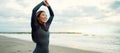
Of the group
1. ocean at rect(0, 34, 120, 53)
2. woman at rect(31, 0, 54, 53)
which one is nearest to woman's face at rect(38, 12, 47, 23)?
woman at rect(31, 0, 54, 53)

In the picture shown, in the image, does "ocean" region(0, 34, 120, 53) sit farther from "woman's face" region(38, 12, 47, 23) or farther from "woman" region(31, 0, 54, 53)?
"woman's face" region(38, 12, 47, 23)

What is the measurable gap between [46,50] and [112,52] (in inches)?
417

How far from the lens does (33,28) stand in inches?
256

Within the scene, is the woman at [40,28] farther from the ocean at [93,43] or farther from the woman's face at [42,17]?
the ocean at [93,43]

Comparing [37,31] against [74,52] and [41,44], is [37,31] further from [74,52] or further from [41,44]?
[74,52]

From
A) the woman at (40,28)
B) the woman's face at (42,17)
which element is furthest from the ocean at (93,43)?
the woman's face at (42,17)

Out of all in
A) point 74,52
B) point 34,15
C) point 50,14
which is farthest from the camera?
point 74,52

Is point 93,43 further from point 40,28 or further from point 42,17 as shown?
point 42,17

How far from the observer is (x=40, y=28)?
259 inches

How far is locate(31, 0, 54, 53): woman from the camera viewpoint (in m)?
6.48

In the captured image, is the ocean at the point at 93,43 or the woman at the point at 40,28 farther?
the ocean at the point at 93,43

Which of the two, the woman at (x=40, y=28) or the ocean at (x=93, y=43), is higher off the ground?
the ocean at (x=93, y=43)

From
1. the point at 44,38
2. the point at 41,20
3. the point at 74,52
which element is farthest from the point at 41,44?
the point at 74,52

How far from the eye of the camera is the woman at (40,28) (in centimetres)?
648
